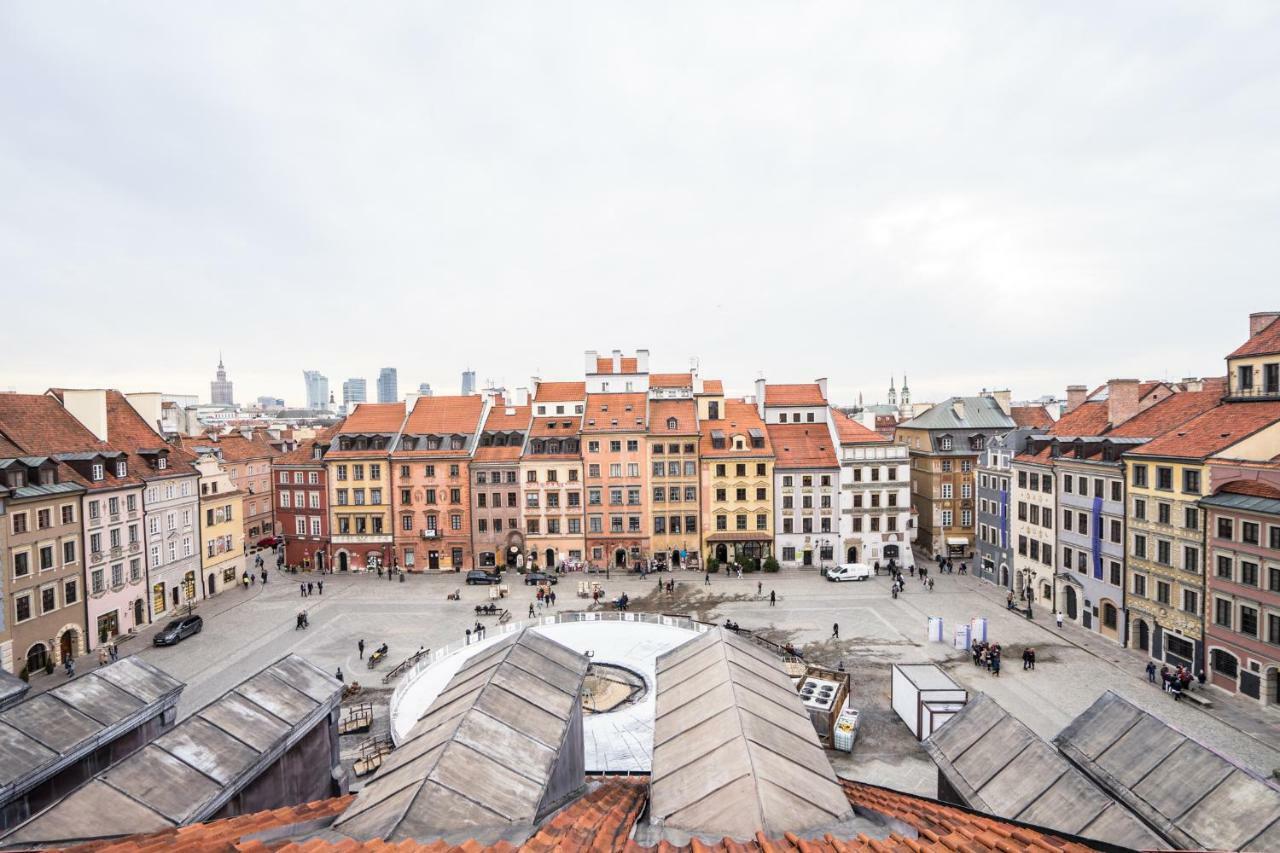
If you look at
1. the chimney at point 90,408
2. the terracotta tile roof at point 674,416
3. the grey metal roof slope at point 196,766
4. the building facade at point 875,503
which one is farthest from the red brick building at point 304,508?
the grey metal roof slope at point 196,766

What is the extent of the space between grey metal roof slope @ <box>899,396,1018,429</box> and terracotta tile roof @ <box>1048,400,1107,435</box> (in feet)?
45.6

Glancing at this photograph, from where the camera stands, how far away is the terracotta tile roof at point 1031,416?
73.4 m

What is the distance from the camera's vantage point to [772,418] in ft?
221

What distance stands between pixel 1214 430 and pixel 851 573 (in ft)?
90.1

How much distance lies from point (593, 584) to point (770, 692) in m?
42.0

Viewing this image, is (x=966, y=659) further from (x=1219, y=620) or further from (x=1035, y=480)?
(x=1035, y=480)

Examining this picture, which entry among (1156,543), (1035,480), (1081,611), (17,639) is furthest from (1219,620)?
(17,639)

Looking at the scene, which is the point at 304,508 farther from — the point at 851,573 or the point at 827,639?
the point at 851,573

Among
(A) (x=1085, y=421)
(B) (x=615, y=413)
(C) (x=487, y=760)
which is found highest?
(B) (x=615, y=413)

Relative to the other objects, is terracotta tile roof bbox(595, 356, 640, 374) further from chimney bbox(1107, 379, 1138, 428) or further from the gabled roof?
chimney bbox(1107, 379, 1138, 428)

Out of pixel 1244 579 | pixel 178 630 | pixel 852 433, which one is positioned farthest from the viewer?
pixel 852 433

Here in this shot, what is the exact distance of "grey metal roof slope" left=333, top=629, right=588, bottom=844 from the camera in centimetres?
892

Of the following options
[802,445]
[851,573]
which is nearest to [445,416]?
[802,445]

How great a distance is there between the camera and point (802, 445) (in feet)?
208
